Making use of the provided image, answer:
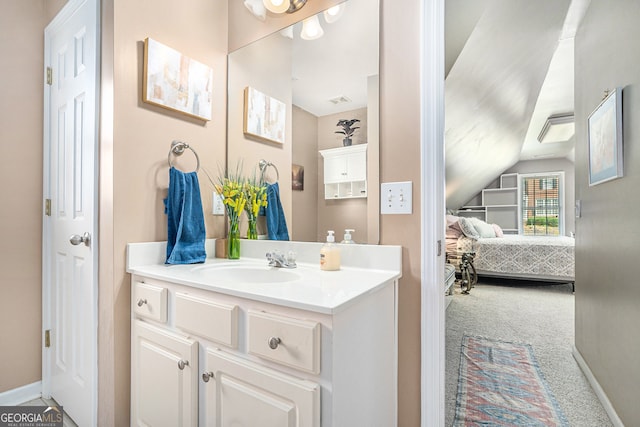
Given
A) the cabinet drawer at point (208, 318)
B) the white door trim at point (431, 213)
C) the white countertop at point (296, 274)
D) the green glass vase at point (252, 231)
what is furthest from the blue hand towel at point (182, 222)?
the white door trim at point (431, 213)

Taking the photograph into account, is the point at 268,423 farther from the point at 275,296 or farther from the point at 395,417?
the point at 395,417

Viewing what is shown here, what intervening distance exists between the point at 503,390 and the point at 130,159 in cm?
240

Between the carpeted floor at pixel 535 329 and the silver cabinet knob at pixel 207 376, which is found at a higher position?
the silver cabinet knob at pixel 207 376

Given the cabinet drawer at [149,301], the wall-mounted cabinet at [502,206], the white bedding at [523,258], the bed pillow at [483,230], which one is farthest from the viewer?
the wall-mounted cabinet at [502,206]

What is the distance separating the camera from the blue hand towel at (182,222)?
1.43 meters

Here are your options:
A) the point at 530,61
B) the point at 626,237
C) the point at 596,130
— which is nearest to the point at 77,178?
the point at 626,237

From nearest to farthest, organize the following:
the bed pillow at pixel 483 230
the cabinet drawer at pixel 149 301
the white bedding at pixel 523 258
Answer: the cabinet drawer at pixel 149 301 → the white bedding at pixel 523 258 → the bed pillow at pixel 483 230

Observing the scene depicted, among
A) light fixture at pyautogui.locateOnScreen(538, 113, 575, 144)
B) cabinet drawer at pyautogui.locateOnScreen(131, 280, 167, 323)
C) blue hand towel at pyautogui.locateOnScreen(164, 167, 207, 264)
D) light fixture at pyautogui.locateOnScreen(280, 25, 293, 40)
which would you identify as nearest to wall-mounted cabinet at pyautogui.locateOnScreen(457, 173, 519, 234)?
light fixture at pyautogui.locateOnScreen(538, 113, 575, 144)

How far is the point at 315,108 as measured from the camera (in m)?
1.54

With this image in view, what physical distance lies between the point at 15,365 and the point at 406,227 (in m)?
2.23

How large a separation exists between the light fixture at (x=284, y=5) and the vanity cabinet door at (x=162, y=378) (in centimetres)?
154

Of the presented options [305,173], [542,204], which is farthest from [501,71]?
[542,204]

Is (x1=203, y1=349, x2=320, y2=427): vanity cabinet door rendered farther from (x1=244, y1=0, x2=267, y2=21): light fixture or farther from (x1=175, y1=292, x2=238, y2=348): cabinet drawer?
(x1=244, y1=0, x2=267, y2=21): light fixture

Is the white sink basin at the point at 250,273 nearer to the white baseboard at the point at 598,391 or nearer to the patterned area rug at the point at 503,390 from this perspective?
the patterned area rug at the point at 503,390
